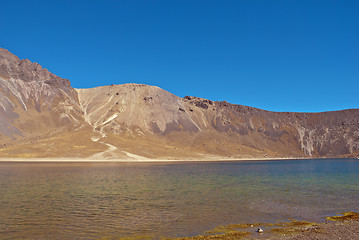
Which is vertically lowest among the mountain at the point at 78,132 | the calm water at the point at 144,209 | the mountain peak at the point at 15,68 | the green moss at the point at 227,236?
the calm water at the point at 144,209

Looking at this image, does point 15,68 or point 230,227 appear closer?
point 230,227

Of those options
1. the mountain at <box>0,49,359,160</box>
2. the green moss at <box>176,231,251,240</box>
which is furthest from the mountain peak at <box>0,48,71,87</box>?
the green moss at <box>176,231,251,240</box>

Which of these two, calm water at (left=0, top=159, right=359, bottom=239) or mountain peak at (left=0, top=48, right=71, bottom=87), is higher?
mountain peak at (left=0, top=48, right=71, bottom=87)

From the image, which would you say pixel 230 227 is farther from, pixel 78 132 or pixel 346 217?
pixel 78 132

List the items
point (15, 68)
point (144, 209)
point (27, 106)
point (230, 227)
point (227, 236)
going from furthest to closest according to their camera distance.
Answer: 1. point (15, 68)
2. point (27, 106)
3. point (144, 209)
4. point (230, 227)
5. point (227, 236)


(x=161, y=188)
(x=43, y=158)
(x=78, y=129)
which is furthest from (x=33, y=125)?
(x=161, y=188)

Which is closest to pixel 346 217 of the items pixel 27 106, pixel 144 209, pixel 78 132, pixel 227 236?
pixel 227 236

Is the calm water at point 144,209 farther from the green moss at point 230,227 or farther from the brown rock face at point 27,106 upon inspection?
the brown rock face at point 27,106

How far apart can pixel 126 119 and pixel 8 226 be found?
567 ft

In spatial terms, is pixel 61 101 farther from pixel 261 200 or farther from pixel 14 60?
pixel 261 200

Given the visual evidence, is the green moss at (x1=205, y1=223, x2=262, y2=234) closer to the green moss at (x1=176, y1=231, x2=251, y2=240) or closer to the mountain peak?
the green moss at (x1=176, y1=231, x2=251, y2=240)

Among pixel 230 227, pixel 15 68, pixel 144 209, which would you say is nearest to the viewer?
pixel 230 227

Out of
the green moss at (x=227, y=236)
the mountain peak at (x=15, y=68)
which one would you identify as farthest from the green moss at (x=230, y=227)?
the mountain peak at (x=15, y=68)

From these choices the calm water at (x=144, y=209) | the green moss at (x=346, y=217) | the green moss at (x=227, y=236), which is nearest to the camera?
the green moss at (x=227, y=236)
